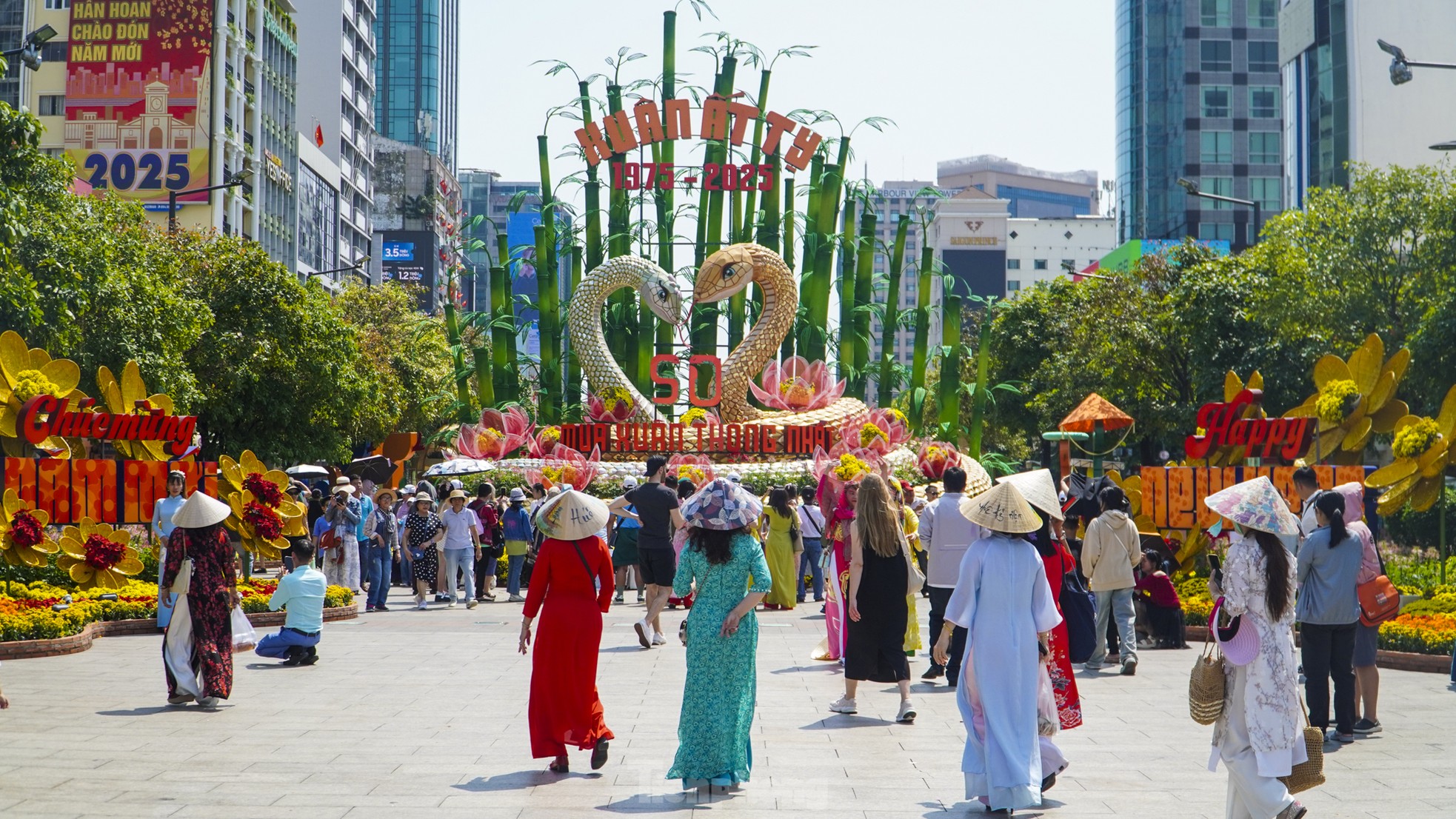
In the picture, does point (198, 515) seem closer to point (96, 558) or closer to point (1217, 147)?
point (96, 558)

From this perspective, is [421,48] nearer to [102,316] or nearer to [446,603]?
[102,316]

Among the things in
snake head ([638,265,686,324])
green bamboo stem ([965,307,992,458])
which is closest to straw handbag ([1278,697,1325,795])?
snake head ([638,265,686,324])

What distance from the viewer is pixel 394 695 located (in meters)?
10.7

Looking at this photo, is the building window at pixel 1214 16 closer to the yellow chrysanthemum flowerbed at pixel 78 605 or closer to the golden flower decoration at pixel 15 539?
the yellow chrysanthemum flowerbed at pixel 78 605

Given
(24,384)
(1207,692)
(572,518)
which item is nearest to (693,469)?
(24,384)

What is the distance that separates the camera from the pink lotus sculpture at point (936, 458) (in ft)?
88.9

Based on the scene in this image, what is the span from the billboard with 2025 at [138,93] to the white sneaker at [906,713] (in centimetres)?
4674

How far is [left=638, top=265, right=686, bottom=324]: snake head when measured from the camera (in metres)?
31.9

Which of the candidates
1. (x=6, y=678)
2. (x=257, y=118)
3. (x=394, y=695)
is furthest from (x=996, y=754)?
(x=257, y=118)

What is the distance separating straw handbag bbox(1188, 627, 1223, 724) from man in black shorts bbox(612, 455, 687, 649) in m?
7.52

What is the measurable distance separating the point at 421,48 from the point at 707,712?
446 ft

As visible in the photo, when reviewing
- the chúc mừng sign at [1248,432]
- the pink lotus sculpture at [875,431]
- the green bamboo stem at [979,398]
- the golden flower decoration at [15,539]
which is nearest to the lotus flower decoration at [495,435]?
the pink lotus sculpture at [875,431]

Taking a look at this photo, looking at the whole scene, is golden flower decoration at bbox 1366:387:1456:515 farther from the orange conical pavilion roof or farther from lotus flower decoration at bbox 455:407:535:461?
lotus flower decoration at bbox 455:407:535:461

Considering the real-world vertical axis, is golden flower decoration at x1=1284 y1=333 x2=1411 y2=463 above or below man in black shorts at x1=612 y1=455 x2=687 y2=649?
above
